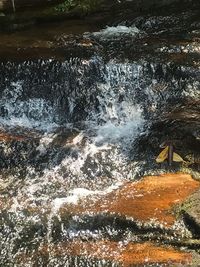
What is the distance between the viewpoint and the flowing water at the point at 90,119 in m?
6.35

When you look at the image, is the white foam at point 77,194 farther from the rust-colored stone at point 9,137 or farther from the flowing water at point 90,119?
the rust-colored stone at point 9,137

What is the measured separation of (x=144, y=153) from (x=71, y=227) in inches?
80.4

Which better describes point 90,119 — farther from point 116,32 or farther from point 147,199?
point 147,199

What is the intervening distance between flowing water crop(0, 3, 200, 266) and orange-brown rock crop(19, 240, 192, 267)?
613 millimetres

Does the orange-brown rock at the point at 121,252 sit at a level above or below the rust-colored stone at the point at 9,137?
below

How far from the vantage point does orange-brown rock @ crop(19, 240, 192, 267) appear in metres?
4.68

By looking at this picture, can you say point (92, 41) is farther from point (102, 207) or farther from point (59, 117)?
point (102, 207)

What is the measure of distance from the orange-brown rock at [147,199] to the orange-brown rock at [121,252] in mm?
438

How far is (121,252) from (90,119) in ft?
12.1

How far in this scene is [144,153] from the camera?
693 centimetres

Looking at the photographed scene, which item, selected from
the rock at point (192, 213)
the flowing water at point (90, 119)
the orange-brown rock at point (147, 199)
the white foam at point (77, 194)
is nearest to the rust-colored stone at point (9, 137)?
the flowing water at point (90, 119)

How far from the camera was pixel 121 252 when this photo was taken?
490 centimetres

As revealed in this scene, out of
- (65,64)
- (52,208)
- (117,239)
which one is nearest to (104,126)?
(65,64)

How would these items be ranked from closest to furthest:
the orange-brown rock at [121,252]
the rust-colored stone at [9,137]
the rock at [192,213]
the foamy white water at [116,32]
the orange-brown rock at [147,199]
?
the orange-brown rock at [121,252], the rock at [192,213], the orange-brown rock at [147,199], the rust-colored stone at [9,137], the foamy white water at [116,32]
